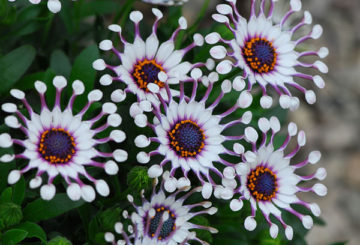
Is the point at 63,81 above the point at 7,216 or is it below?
above

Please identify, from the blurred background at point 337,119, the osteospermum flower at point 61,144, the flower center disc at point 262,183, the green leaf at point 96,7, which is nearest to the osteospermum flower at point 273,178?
the flower center disc at point 262,183

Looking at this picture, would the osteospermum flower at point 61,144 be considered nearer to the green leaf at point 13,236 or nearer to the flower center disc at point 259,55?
the green leaf at point 13,236

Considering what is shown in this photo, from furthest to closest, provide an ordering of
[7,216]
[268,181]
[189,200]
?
[189,200], [268,181], [7,216]

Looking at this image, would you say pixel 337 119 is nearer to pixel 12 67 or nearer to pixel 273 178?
pixel 273 178

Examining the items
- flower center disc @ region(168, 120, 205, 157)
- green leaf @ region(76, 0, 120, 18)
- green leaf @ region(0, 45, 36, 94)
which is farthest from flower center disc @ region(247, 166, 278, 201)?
green leaf @ region(76, 0, 120, 18)

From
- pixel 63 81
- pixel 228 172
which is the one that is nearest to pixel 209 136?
pixel 228 172

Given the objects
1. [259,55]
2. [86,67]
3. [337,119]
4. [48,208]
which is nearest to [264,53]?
[259,55]

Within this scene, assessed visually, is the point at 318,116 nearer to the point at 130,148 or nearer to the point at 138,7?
the point at 138,7

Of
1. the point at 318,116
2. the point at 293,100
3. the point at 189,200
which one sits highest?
the point at 293,100
